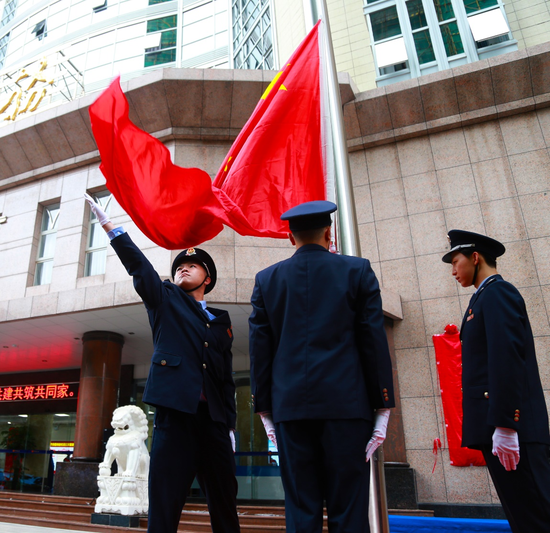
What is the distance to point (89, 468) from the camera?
8.59 metres

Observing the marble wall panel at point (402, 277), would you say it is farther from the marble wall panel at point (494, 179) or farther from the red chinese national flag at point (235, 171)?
the red chinese national flag at point (235, 171)

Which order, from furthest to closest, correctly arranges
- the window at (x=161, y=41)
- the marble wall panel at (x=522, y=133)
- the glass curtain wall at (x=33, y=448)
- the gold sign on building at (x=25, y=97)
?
the window at (x=161, y=41), the gold sign on building at (x=25, y=97), the glass curtain wall at (x=33, y=448), the marble wall panel at (x=522, y=133)

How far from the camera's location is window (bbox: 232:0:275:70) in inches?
607

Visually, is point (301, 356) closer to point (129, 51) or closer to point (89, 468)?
point (89, 468)

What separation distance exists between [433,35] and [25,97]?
400 inches

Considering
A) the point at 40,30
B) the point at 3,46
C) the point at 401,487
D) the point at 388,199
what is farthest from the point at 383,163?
the point at 3,46

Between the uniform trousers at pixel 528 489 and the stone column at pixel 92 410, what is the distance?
798 centimetres

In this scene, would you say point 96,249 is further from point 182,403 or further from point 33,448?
point 182,403

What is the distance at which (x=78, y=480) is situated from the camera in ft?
28.0

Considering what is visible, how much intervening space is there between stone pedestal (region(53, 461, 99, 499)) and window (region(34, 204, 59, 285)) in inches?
146

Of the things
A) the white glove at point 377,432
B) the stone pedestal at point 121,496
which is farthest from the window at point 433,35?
the white glove at point 377,432

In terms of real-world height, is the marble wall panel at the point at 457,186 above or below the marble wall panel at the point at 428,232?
above

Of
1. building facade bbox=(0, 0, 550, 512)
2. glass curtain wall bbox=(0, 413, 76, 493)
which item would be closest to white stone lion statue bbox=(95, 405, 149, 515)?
building facade bbox=(0, 0, 550, 512)

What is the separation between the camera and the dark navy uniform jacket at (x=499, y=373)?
86.0 inches
